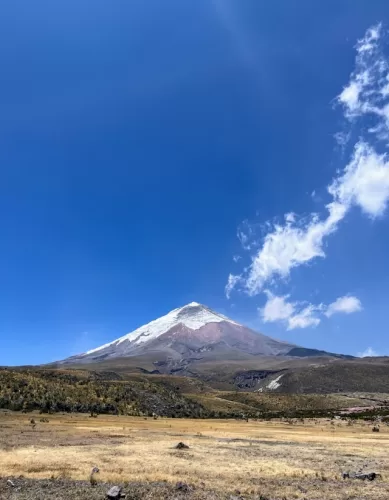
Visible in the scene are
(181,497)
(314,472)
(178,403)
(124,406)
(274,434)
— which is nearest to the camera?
(181,497)

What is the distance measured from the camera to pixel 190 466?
95.8ft

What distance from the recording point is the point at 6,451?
33.1 m

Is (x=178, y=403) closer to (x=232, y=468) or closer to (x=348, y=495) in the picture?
(x=232, y=468)

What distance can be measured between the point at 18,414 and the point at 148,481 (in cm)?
5216

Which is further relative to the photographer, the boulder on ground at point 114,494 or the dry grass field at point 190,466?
the dry grass field at point 190,466

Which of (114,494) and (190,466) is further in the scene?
(190,466)

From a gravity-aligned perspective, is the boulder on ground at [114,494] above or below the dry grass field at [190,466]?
above

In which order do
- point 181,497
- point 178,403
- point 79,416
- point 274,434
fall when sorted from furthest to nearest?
point 178,403, point 79,416, point 274,434, point 181,497

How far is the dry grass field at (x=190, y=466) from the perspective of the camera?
2202 cm

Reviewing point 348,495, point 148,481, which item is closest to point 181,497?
point 148,481

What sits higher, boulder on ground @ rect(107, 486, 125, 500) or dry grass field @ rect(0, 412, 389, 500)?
boulder on ground @ rect(107, 486, 125, 500)

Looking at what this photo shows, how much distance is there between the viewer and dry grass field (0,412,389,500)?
867 inches

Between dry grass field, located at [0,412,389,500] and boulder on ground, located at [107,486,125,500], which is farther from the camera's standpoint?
dry grass field, located at [0,412,389,500]

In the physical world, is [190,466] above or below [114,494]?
below
